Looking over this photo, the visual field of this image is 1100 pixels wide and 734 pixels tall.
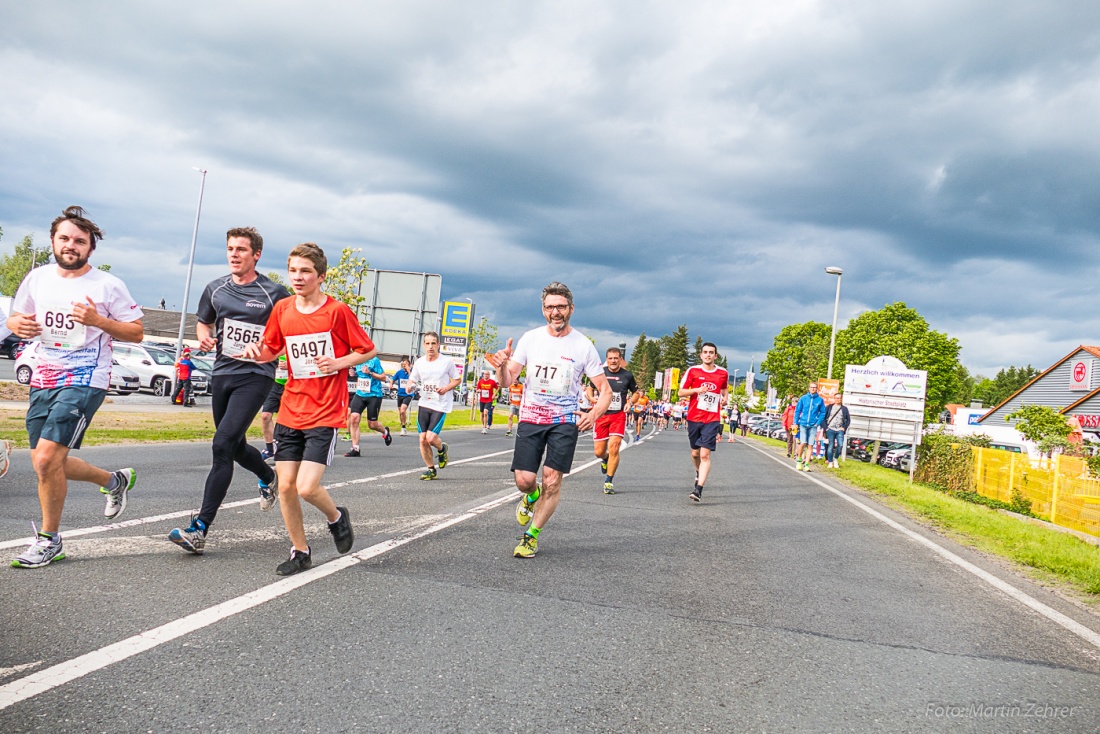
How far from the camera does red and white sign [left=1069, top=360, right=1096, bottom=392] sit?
52094 millimetres

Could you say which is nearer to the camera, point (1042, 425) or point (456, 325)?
point (1042, 425)

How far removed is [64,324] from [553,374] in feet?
10.4

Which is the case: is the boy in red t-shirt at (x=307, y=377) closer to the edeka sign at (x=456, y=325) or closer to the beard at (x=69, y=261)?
the beard at (x=69, y=261)

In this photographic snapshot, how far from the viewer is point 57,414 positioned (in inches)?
179

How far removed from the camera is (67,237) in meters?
4.60

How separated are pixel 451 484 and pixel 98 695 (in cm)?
733

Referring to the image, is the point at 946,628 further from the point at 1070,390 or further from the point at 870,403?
the point at 1070,390

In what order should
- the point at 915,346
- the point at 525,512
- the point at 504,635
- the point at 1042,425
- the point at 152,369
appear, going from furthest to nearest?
the point at 915,346 → the point at 152,369 → the point at 1042,425 → the point at 525,512 → the point at 504,635

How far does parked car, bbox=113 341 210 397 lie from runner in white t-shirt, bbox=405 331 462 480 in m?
16.9

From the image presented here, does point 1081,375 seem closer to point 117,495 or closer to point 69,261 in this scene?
point 117,495

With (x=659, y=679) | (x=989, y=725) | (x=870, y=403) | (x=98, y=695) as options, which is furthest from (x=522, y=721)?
(x=870, y=403)

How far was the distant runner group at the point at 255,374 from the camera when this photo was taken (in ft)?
15.1

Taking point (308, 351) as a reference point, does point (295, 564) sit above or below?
below

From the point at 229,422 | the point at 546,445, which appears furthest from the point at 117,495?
the point at 546,445
